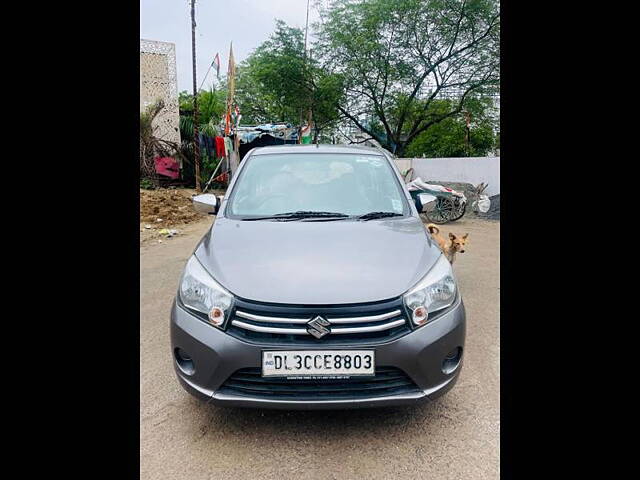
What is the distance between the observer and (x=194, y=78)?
1211 cm

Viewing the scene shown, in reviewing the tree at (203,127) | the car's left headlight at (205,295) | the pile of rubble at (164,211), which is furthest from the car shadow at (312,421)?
the tree at (203,127)

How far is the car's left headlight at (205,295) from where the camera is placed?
2.02 metres

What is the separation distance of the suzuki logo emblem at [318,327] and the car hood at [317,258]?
8 cm

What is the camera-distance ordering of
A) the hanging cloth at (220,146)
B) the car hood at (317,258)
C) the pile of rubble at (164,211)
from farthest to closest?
the hanging cloth at (220,146)
the pile of rubble at (164,211)
the car hood at (317,258)

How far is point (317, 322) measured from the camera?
193 cm

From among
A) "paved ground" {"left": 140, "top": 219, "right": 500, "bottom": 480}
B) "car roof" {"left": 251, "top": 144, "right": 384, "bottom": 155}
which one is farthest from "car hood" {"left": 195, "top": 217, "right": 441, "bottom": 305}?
"car roof" {"left": 251, "top": 144, "right": 384, "bottom": 155}

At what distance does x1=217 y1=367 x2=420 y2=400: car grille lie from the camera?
195cm

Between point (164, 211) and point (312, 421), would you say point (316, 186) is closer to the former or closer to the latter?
point (312, 421)

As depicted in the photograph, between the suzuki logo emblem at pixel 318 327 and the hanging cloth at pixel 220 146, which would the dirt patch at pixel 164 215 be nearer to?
the hanging cloth at pixel 220 146

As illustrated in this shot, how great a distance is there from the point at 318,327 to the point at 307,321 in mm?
56

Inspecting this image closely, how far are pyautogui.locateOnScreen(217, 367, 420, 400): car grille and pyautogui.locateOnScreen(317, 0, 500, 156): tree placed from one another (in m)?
14.5

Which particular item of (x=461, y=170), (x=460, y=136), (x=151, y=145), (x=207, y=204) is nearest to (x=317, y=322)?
(x=207, y=204)
